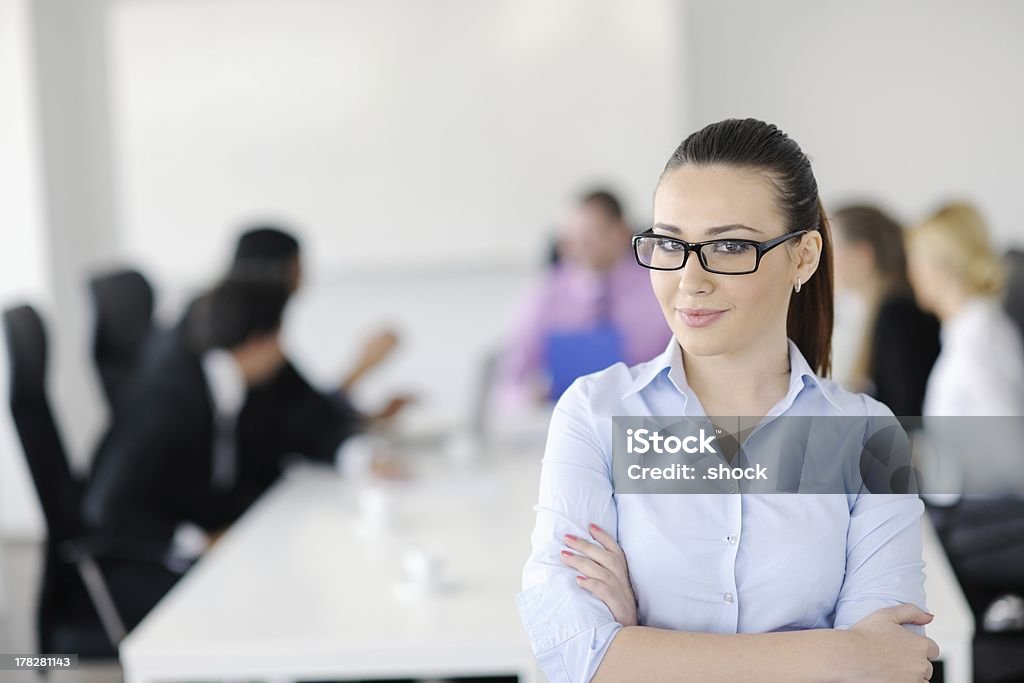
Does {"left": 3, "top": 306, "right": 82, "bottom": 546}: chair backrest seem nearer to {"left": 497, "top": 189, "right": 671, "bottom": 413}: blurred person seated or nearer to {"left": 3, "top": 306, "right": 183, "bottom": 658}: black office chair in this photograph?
{"left": 3, "top": 306, "right": 183, "bottom": 658}: black office chair

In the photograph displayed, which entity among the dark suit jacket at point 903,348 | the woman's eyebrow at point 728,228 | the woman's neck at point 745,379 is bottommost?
the dark suit jacket at point 903,348

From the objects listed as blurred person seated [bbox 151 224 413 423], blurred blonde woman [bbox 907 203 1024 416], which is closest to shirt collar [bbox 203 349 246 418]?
blurred person seated [bbox 151 224 413 423]

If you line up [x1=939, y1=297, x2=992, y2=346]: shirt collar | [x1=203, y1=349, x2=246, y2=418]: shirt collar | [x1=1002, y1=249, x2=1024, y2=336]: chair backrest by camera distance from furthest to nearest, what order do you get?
[x1=1002, y1=249, x2=1024, y2=336]: chair backrest → [x1=203, y1=349, x2=246, y2=418]: shirt collar → [x1=939, y1=297, x2=992, y2=346]: shirt collar

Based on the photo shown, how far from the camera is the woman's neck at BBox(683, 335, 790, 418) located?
0.95m

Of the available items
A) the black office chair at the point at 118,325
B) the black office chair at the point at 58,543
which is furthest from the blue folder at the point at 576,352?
the black office chair at the point at 118,325

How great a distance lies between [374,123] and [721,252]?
3.92 m

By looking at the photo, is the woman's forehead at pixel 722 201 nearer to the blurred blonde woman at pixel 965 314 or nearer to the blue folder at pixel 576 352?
the blue folder at pixel 576 352

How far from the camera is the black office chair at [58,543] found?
7.29ft

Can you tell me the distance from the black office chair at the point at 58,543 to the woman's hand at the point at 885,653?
1.69 m

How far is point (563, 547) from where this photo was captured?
98cm

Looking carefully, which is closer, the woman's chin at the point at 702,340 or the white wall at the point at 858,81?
the woman's chin at the point at 702,340

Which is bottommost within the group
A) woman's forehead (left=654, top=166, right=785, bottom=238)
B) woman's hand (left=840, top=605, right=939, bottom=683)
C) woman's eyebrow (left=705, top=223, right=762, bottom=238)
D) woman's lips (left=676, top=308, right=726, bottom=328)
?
woman's hand (left=840, top=605, right=939, bottom=683)

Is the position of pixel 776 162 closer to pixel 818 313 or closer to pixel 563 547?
pixel 818 313

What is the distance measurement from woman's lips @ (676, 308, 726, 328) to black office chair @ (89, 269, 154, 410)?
2.69m
